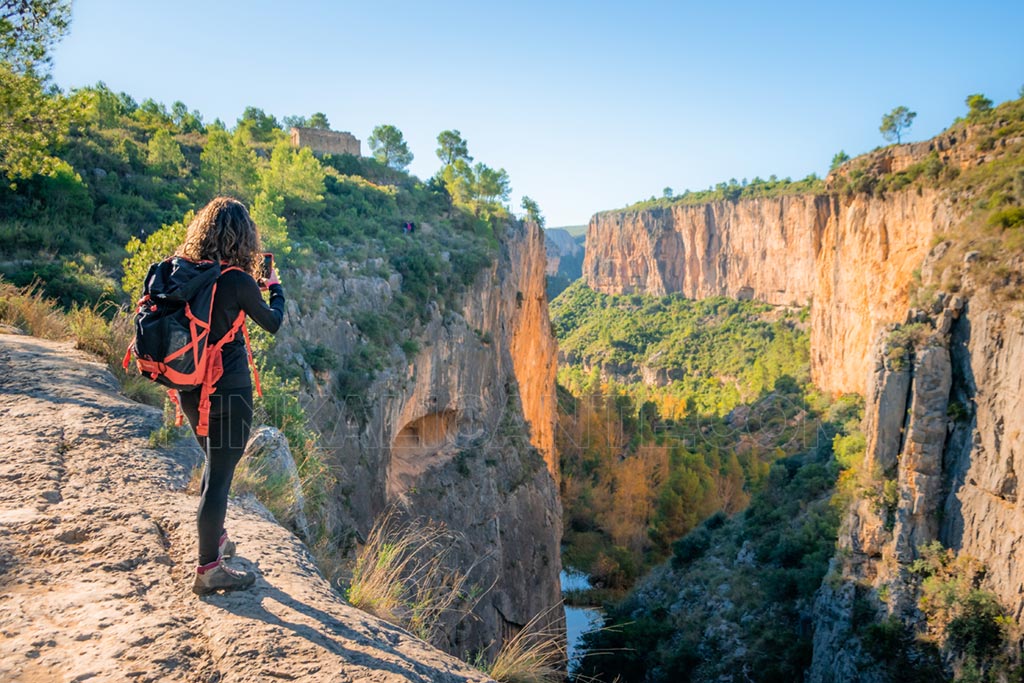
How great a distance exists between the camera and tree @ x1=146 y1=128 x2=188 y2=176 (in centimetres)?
1914

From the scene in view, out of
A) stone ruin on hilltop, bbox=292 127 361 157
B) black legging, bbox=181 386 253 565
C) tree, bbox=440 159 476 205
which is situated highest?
stone ruin on hilltop, bbox=292 127 361 157

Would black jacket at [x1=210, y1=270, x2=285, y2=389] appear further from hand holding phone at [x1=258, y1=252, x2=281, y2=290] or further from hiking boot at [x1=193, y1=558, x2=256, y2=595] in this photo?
hiking boot at [x1=193, y1=558, x2=256, y2=595]

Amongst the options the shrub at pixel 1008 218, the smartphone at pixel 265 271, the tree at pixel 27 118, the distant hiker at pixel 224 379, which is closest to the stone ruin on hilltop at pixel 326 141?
the tree at pixel 27 118

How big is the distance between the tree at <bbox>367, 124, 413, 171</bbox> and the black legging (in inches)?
1490

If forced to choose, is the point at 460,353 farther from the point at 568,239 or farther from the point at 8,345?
the point at 568,239

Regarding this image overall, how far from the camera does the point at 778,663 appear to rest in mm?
16406

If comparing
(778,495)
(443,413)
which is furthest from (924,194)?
(443,413)

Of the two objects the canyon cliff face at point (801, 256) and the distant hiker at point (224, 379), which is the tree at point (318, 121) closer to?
the canyon cliff face at point (801, 256)

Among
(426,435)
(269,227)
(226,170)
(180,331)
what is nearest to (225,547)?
(180,331)

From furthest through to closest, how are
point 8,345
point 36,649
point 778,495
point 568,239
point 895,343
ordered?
point 568,239
point 778,495
point 895,343
point 8,345
point 36,649

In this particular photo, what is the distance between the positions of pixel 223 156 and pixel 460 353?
8.96 m

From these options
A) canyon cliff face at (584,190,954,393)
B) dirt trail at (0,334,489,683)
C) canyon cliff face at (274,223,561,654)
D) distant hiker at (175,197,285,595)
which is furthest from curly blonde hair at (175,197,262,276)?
canyon cliff face at (584,190,954,393)

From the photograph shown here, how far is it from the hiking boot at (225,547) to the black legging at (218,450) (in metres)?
0.08

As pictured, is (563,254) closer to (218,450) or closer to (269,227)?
(269,227)
